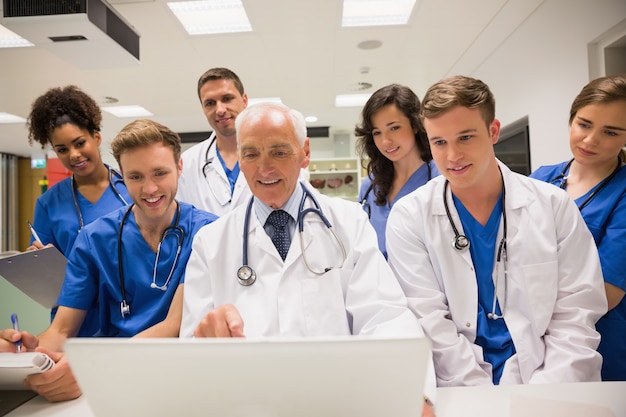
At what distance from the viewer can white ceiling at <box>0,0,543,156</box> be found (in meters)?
3.39

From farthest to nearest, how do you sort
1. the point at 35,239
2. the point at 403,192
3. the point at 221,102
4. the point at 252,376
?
1. the point at 221,102
2. the point at 403,192
3. the point at 35,239
4. the point at 252,376

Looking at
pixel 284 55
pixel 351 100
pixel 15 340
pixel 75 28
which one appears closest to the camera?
pixel 15 340

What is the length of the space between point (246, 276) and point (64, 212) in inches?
49.0

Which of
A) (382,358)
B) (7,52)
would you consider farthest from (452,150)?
(7,52)

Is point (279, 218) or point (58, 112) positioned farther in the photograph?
point (58, 112)

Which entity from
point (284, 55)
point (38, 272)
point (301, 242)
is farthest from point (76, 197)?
point (284, 55)

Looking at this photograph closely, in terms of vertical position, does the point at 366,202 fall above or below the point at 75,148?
below

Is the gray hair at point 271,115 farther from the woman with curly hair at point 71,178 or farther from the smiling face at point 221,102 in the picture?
the smiling face at point 221,102

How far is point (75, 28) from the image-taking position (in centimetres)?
262

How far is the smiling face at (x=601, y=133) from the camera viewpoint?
5.25 feet

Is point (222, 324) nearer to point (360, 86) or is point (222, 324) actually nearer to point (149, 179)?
point (149, 179)

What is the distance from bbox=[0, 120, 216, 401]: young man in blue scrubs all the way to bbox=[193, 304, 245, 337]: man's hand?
1.81 ft

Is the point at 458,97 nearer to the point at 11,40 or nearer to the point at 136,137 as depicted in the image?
the point at 136,137

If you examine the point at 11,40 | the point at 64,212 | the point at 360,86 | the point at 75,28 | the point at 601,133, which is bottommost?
the point at 64,212
